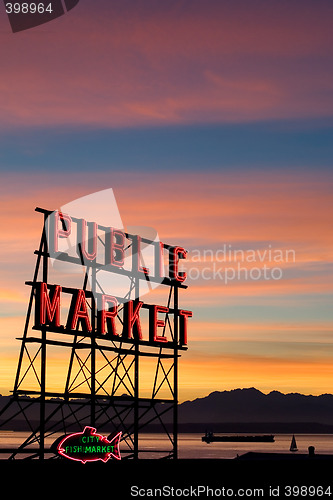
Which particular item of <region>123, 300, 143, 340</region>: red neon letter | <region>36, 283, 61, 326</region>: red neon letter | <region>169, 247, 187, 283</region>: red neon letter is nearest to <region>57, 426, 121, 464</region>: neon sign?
<region>36, 283, 61, 326</region>: red neon letter

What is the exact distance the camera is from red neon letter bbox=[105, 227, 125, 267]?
160 feet

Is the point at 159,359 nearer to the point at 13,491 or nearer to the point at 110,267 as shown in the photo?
the point at 110,267

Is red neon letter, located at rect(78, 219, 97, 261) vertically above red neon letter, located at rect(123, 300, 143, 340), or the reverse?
red neon letter, located at rect(78, 219, 97, 261)

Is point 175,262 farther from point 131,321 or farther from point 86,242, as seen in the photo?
point 86,242

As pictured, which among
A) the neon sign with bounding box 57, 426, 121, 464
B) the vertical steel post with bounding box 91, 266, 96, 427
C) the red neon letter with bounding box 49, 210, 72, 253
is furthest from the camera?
the vertical steel post with bounding box 91, 266, 96, 427

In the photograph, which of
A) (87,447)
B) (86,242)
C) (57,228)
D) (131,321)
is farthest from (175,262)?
(87,447)

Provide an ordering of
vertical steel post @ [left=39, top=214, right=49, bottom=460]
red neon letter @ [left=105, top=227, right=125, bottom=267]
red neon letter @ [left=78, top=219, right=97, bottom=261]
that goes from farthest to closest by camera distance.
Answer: red neon letter @ [left=105, top=227, right=125, bottom=267]
red neon letter @ [left=78, top=219, right=97, bottom=261]
vertical steel post @ [left=39, top=214, right=49, bottom=460]

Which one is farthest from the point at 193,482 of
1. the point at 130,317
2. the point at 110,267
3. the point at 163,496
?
the point at 110,267

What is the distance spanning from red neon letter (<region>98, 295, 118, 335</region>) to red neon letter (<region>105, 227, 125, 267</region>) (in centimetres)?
→ 251

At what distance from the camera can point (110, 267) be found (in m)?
49.0

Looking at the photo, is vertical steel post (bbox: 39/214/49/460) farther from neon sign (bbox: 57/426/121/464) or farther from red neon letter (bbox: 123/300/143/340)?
red neon letter (bbox: 123/300/143/340)

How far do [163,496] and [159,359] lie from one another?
45.4 feet

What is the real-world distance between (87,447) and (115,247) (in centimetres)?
1289

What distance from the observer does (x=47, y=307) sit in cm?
4250
